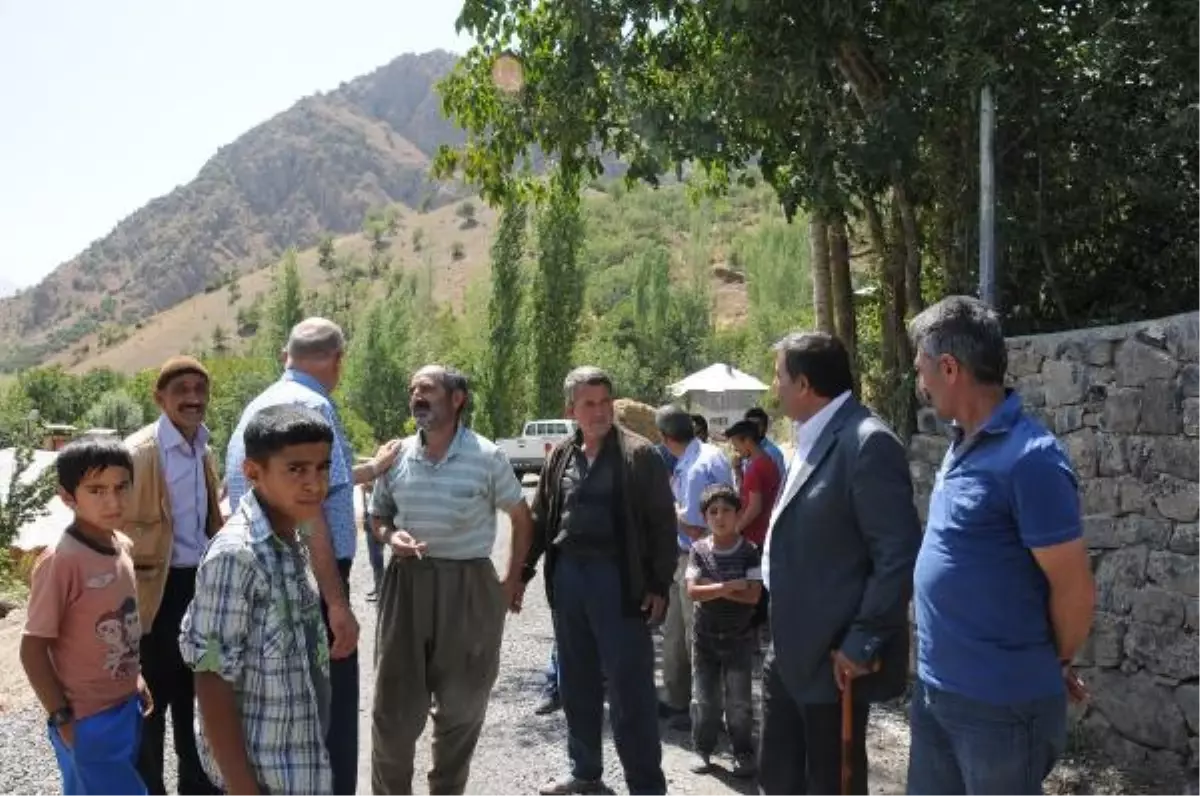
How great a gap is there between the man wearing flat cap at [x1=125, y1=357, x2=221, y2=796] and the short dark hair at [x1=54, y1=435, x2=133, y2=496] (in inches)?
32.8

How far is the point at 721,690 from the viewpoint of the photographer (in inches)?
211

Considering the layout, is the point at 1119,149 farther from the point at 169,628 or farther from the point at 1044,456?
the point at 169,628

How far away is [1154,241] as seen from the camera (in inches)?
237

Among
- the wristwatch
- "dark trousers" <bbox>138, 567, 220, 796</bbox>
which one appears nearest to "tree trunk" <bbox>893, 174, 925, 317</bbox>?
"dark trousers" <bbox>138, 567, 220, 796</bbox>

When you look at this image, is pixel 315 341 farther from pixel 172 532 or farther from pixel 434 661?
pixel 434 661

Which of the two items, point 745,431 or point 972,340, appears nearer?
point 972,340

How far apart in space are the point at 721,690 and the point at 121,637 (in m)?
2.87

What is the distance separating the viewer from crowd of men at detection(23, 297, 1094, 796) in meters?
2.60

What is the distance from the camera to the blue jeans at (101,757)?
3418 millimetres

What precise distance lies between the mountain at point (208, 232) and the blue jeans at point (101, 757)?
140 metres

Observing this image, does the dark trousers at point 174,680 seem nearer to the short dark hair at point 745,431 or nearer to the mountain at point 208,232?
the short dark hair at point 745,431

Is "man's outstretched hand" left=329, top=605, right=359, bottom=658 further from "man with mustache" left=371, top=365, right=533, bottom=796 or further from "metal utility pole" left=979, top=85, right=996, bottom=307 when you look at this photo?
"metal utility pole" left=979, top=85, right=996, bottom=307

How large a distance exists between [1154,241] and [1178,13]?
1.17 m

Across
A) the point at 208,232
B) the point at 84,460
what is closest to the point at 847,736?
the point at 84,460
